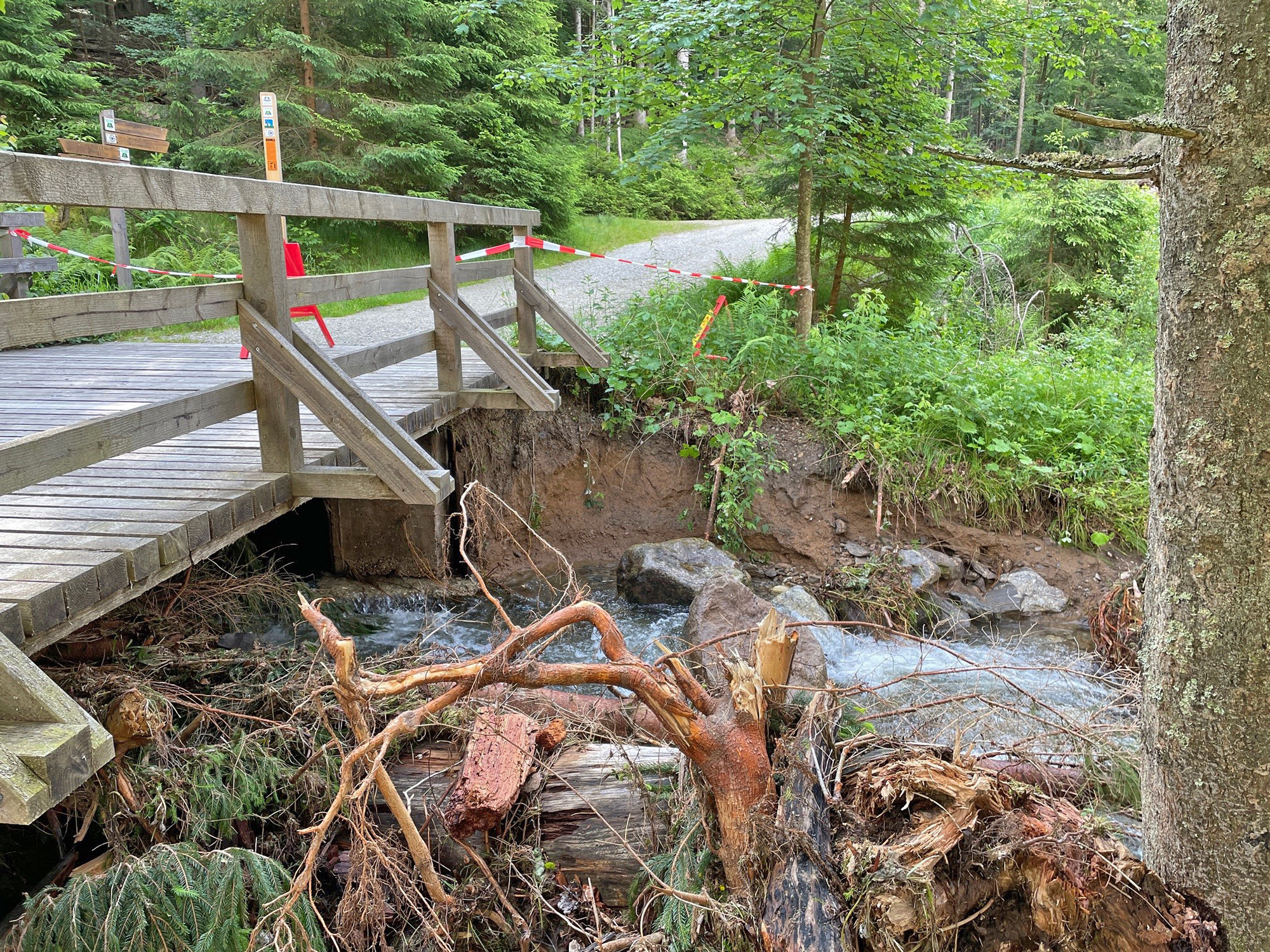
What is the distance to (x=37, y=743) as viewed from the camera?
7.43 feet

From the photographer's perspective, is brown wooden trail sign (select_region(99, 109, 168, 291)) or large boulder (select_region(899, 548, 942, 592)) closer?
large boulder (select_region(899, 548, 942, 592))

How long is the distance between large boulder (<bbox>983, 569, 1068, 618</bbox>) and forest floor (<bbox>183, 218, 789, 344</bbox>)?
184 inches

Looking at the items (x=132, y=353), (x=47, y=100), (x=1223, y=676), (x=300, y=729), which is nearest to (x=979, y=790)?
(x=1223, y=676)

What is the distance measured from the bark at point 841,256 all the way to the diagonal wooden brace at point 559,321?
311 centimetres

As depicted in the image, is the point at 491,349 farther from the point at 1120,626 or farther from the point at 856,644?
the point at 1120,626

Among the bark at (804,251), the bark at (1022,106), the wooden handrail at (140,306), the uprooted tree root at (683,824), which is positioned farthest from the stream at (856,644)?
the bark at (1022,106)

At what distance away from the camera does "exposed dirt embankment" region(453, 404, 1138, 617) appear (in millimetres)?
7582

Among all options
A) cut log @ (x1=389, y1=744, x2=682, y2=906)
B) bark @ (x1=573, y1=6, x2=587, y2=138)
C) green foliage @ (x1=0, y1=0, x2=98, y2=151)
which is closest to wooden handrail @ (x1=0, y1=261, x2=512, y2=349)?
cut log @ (x1=389, y1=744, x2=682, y2=906)

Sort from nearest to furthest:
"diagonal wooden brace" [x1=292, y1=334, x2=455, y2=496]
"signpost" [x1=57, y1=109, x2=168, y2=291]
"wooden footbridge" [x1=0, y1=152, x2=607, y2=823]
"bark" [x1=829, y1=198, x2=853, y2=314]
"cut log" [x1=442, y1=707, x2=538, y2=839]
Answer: "wooden footbridge" [x1=0, y1=152, x2=607, y2=823] → "cut log" [x1=442, y1=707, x2=538, y2=839] → "diagonal wooden brace" [x1=292, y1=334, x2=455, y2=496] → "signpost" [x1=57, y1=109, x2=168, y2=291] → "bark" [x1=829, y1=198, x2=853, y2=314]

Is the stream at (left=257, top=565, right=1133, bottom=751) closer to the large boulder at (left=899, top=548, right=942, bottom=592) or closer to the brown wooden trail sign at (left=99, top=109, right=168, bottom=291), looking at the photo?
the large boulder at (left=899, top=548, right=942, bottom=592)

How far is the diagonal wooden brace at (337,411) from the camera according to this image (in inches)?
160

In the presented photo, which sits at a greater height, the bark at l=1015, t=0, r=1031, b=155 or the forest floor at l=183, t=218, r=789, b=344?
the bark at l=1015, t=0, r=1031, b=155

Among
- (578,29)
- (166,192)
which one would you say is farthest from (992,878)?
(578,29)

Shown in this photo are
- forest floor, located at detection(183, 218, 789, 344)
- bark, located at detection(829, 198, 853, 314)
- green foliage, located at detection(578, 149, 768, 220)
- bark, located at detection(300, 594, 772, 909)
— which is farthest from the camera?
green foliage, located at detection(578, 149, 768, 220)
